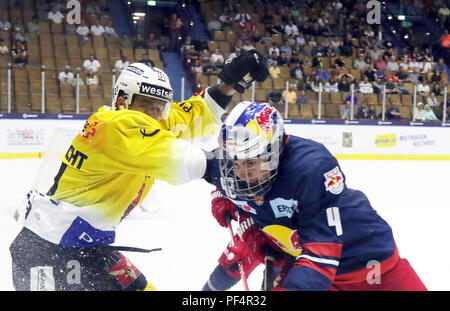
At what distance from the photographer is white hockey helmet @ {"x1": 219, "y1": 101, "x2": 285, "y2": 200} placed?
1.84m

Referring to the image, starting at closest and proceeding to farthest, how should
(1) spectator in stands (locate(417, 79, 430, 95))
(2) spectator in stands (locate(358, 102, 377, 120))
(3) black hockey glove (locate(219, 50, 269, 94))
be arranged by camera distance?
1. (3) black hockey glove (locate(219, 50, 269, 94))
2. (2) spectator in stands (locate(358, 102, 377, 120))
3. (1) spectator in stands (locate(417, 79, 430, 95))

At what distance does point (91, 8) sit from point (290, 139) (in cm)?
1001

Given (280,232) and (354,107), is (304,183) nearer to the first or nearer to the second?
(280,232)

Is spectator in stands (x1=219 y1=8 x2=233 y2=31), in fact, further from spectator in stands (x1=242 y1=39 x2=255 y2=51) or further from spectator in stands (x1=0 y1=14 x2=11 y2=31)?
spectator in stands (x1=0 y1=14 x2=11 y2=31)

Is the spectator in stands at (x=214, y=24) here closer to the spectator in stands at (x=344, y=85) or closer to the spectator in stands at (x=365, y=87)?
the spectator in stands at (x=344, y=85)

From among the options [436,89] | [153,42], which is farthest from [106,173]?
[436,89]

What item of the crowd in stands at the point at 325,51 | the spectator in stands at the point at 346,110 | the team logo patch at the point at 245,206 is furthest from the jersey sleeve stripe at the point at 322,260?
the spectator in stands at the point at 346,110

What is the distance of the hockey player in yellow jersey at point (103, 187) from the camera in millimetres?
1879

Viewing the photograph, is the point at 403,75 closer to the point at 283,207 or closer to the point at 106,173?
the point at 283,207

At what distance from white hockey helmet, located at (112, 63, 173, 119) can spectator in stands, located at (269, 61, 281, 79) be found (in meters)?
A: 8.04

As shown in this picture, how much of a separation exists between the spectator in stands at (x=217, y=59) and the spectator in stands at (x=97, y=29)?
2.03 metres

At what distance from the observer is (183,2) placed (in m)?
12.1

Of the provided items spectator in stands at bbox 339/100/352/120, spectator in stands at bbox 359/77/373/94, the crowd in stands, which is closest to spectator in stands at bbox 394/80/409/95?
the crowd in stands
